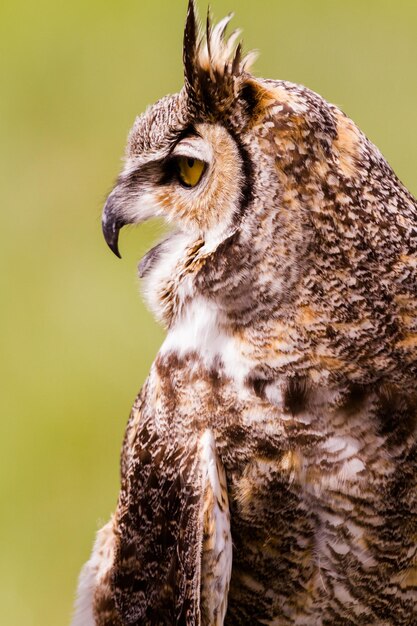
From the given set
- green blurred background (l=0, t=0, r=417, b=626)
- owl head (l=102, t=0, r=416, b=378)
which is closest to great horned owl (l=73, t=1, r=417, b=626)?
owl head (l=102, t=0, r=416, b=378)

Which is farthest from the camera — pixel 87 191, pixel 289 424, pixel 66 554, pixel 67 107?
pixel 67 107

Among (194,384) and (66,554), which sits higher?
(194,384)

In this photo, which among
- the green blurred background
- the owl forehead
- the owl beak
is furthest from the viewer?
the green blurred background

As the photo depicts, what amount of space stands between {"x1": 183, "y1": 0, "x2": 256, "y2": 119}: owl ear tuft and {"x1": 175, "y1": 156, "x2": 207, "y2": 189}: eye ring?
0.06 meters

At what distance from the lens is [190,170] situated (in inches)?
67.0

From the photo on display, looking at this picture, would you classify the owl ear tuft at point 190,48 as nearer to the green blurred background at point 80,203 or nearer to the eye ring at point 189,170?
the eye ring at point 189,170

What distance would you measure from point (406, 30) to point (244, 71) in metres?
3.59

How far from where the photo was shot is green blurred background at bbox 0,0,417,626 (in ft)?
12.1

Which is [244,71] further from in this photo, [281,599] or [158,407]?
[281,599]

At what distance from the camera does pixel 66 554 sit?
11.8 ft

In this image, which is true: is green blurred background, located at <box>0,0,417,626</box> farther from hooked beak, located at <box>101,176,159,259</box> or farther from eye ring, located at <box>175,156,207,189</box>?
eye ring, located at <box>175,156,207,189</box>

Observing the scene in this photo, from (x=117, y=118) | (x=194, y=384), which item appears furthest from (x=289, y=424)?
(x=117, y=118)

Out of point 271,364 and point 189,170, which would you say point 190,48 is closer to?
point 189,170

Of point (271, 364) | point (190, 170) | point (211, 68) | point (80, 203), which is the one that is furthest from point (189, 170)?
point (80, 203)
